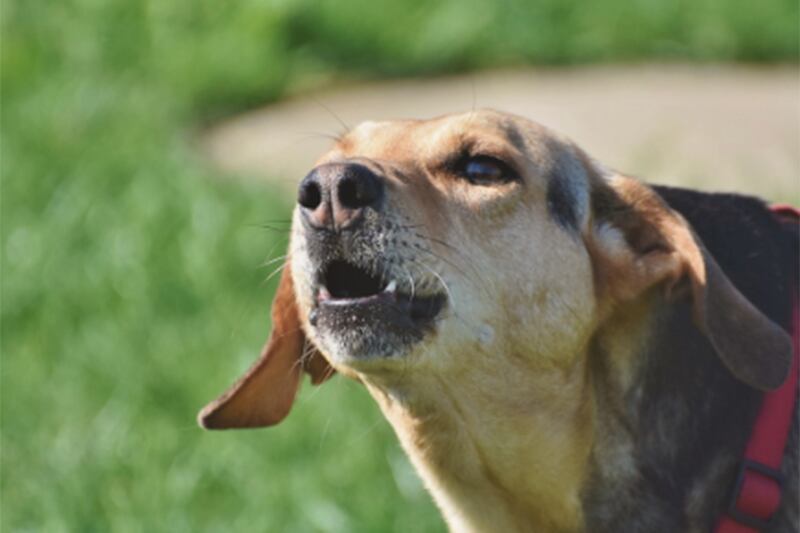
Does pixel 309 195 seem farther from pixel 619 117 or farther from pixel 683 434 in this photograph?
pixel 619 117

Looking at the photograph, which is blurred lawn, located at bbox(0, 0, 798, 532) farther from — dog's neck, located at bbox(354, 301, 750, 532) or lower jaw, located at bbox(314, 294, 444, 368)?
lower jaw, located at bbox(314, 294, 444, 368)

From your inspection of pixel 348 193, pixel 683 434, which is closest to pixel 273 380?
pixel 348 193

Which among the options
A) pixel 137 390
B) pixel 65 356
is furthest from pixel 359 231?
pixel 65 356

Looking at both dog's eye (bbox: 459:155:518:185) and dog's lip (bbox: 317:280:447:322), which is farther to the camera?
dog's eye (bbox: 459:155:518:185)

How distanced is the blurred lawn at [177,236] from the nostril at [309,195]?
1.88 m

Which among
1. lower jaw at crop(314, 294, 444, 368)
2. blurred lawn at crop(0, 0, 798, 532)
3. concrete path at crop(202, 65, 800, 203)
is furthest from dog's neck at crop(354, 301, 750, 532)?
concrete path at crop(202, 65, 800, 203)

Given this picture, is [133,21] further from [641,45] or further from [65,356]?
[65,356]

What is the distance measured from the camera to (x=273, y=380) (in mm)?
4969

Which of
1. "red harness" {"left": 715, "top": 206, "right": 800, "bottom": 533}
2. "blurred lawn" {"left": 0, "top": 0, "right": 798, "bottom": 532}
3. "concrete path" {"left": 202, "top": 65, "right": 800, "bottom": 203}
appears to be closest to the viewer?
"red harness" {"left": 715, "top": 206, "right": 800, "bottom": 533}

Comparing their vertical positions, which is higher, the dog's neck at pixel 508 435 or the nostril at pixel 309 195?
the nostril at pixel 309 195

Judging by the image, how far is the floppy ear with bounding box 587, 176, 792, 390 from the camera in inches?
169

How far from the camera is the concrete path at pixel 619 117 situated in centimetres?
852

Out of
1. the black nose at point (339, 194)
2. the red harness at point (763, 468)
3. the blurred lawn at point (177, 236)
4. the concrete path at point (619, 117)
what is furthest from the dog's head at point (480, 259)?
the concrete path at point (619, 117)

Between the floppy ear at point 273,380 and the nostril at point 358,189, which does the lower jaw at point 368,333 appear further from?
the floppy ear at point 273,380
